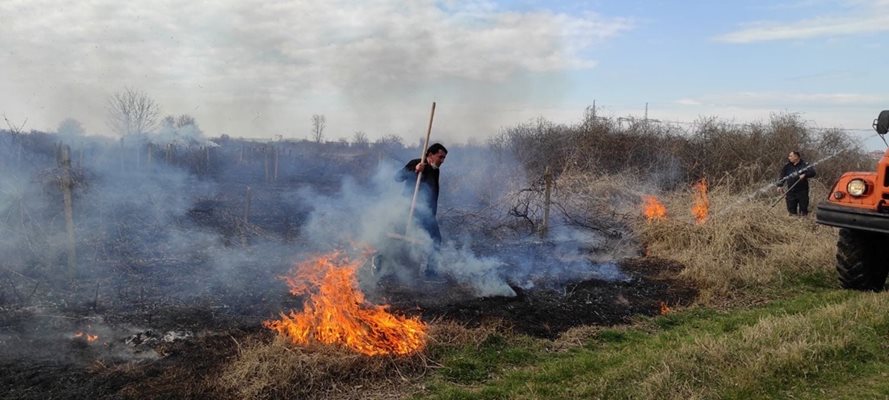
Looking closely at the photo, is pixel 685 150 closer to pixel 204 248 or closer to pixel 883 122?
pixel 883 122

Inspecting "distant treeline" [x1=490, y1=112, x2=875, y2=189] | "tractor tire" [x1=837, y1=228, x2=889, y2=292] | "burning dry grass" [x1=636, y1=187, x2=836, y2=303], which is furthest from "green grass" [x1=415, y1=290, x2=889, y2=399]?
"distant treeline" [x1=490, y1=112, x2=875, y2=189]

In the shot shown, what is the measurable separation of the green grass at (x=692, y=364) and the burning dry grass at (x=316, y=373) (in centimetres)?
26

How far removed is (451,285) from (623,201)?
27.4 ft

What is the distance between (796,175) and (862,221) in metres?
5.91

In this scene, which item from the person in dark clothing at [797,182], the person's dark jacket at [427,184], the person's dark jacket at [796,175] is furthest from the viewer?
the person in dark clothing at [797,182]

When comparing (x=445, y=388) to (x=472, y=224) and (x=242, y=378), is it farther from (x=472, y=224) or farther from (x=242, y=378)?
(x=472, y=224)

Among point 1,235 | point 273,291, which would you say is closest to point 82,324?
point 273,291

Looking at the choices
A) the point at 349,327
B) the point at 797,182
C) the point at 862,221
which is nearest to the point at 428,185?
the point at 349,327

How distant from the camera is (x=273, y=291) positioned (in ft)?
21.1

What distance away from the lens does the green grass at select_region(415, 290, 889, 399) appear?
3.81 meters

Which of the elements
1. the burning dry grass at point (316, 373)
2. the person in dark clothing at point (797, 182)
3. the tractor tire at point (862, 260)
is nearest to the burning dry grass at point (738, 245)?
the tractor tire at point (862, 260)

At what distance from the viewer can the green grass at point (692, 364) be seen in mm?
3812

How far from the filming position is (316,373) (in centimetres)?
399

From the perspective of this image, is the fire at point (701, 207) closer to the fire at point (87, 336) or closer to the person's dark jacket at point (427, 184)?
the person's dark jacket at point (427, 184)
